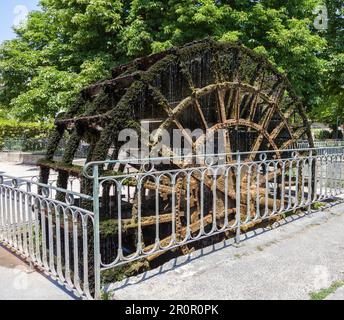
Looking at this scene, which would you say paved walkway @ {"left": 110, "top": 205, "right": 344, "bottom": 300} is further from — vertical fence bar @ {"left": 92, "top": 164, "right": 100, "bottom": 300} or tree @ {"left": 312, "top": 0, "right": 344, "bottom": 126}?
tree @ {"left": 312, "top": 0, "right": 344, "bottom": 126}

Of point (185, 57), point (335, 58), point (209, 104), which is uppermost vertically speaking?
point (335, 58)

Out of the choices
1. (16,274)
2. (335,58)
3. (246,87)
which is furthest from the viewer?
(335,58)

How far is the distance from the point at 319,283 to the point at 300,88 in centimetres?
842

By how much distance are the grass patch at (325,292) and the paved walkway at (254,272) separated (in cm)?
4

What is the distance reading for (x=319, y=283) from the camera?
9.48 ft

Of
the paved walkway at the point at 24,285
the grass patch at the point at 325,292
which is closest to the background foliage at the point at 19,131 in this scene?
the paved walkway at the point at 24,285

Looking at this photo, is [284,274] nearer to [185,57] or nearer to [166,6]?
→ [185,57]

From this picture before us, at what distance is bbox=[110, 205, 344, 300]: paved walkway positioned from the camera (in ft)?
8.93

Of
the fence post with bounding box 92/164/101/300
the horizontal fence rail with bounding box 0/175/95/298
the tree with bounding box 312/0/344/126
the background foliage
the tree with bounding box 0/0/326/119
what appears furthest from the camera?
the background foliage

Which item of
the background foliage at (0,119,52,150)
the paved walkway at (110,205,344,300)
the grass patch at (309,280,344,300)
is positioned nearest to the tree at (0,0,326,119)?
the paved walkway at (110,205,344,300)

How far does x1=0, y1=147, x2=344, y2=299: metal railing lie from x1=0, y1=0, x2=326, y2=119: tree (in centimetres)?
447

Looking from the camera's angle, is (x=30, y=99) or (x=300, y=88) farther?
(x=30, y=99)

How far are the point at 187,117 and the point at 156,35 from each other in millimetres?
4683
